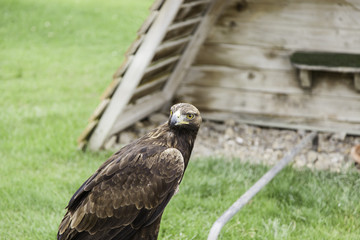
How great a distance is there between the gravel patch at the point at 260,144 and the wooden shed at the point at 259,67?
147mm

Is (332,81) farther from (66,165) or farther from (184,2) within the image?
(66,165)

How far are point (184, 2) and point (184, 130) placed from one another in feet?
8.12

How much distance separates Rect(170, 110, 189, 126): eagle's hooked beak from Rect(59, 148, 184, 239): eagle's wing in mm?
164

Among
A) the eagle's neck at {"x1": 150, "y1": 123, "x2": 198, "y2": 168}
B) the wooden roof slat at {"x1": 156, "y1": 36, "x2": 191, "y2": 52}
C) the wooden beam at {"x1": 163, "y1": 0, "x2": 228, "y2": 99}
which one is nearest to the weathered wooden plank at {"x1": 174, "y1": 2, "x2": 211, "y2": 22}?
the wooden beam at {"x1": 163, "y1": 0, "x2": 228, "y2": 99}

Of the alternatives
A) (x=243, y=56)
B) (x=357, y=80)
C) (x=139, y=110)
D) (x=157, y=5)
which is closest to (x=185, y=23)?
(x=157, y=5)

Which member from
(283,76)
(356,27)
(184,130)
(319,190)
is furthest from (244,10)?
(184,130)

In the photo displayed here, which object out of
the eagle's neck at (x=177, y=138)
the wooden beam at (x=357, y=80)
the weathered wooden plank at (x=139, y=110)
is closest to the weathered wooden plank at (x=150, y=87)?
the weathered wooden plank at (x=139, y=110)

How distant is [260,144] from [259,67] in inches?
39.4

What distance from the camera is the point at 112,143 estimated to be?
576 cm

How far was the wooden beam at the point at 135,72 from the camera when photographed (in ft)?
16.6

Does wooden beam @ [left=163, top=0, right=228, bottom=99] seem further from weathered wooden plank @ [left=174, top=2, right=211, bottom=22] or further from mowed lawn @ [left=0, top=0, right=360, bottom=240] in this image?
mowed lawn @ [left=0, top=0, right=360, bottom=240]

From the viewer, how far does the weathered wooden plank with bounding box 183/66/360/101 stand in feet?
20.1

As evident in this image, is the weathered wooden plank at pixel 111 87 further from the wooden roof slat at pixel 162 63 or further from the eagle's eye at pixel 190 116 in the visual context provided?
the eagle's eye at pixel 190 116

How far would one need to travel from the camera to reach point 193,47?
6539mm
